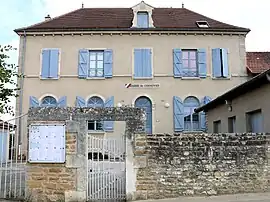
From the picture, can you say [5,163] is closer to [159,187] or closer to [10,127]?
[10,127]

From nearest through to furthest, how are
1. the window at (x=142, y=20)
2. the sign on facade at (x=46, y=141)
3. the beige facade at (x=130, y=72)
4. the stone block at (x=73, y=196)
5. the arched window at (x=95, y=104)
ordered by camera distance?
1. the stone block at (x=73, y=196)
2. the sign on facade at (x=46, y=141)
3. the arched window at (x=95, y=104)
4. the beige facade at (x=130, y=72)
5. the window at (x=142, y=20)

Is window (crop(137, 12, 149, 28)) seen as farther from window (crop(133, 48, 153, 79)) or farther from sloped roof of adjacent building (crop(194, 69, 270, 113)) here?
sloped roof of adjacent building (crop(194, 69, 270, 113))

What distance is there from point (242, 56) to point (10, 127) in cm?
1657

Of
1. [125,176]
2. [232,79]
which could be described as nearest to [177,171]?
[125,176]

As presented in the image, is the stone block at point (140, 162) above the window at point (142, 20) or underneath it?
underneath

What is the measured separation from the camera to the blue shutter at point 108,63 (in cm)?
2122

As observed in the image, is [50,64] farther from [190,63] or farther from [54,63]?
[190,63]

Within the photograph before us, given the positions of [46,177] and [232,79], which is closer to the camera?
[46,177]

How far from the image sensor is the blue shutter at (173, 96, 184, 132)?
20594 millimetres

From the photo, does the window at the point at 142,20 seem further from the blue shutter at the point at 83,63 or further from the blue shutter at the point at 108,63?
the blue shutter at the point at 83,63

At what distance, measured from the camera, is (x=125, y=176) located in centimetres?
843

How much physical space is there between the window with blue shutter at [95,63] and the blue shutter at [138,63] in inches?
58.0

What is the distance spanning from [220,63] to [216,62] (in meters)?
0.25

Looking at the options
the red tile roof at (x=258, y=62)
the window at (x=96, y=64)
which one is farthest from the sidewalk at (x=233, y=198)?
the red tile roof at (x=258, y=62)
